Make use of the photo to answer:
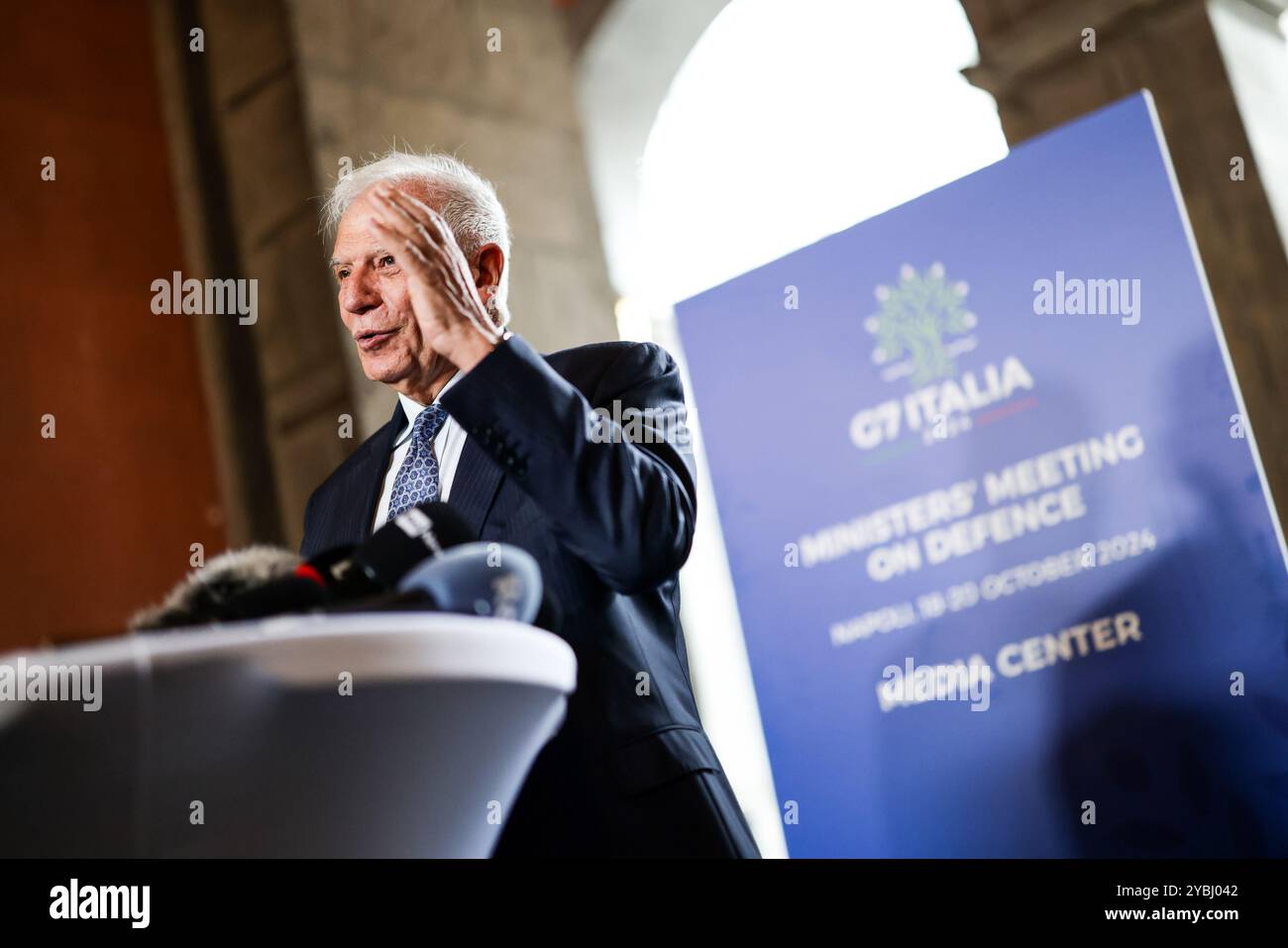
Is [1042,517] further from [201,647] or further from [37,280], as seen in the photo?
[37,280]

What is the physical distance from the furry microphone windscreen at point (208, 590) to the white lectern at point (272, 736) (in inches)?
4.7

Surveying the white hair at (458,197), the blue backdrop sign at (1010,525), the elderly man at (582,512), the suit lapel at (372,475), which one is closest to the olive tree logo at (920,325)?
the blue backdrop sign at (1010,525)

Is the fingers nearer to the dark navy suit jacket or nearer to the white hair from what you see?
the dark navy suit jacket

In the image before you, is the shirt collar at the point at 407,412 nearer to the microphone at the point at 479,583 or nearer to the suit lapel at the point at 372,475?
the suit lapel at the point at 372,475

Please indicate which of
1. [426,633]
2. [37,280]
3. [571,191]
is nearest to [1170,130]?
[571,191]

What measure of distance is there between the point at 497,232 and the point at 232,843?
4.31 ft

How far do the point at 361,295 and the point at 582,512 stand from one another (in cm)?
63

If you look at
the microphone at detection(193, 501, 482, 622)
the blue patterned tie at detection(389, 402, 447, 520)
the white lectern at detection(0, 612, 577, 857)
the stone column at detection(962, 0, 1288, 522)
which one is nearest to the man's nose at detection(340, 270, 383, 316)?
the blue patterned tie at detection(389, 402, 447, 520)

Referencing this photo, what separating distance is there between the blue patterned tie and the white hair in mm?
335

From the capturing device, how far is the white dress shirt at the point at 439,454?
1.57 m

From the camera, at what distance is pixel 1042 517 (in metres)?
2.71

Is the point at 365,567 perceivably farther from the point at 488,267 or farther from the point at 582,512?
the point at 488,267

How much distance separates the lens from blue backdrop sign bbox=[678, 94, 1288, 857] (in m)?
2.47

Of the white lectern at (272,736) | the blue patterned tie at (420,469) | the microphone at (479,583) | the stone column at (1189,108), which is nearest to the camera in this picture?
the white lectern at (272,736)
